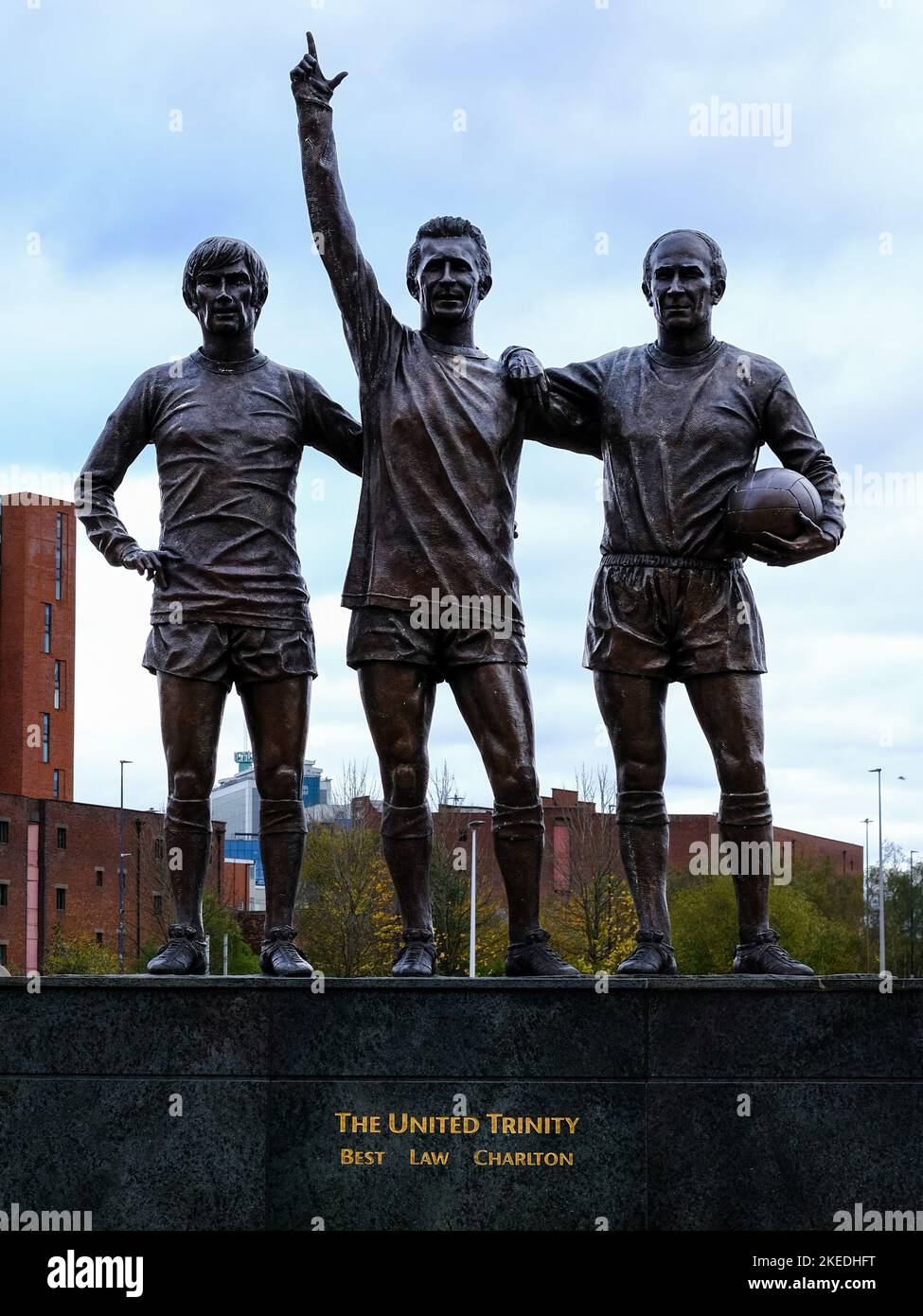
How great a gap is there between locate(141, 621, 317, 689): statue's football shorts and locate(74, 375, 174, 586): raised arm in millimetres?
349

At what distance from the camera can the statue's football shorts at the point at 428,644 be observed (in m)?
8.34

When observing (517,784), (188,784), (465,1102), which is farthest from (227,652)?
(465,1102)

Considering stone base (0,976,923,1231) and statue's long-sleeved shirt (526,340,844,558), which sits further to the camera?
statue's long-sleeved shirt (526,340,844,558)

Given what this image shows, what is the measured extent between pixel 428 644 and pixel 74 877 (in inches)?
1681

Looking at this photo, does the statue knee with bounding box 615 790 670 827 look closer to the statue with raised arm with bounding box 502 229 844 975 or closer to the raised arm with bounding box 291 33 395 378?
the statue with raised arm with bounding box 502 229 844 975

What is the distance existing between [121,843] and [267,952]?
42.3 metres

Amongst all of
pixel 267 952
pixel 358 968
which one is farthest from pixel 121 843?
pixel 267 952

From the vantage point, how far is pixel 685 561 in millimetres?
8461

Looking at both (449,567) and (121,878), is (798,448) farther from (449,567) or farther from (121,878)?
(121,878)

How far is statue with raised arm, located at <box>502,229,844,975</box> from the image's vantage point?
27.5ft

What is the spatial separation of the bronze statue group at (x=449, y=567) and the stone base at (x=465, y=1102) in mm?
373

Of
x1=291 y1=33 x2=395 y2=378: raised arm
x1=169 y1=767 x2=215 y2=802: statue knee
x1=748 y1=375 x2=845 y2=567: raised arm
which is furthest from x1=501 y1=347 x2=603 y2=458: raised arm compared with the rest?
x1=169 y1=767 x2=215 y2=802: statue knee

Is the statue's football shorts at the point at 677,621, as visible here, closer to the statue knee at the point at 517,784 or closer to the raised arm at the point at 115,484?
the statue knee at the point at 517,784

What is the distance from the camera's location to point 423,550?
838 centimetres
